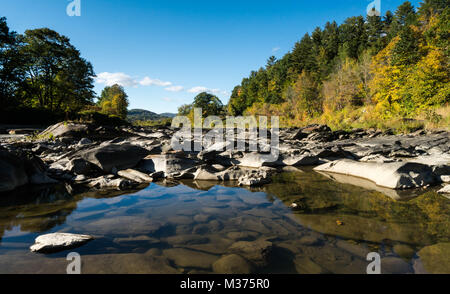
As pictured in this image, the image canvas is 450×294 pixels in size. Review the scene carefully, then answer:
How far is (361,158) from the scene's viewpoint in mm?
9125

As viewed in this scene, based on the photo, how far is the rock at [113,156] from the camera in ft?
22.4

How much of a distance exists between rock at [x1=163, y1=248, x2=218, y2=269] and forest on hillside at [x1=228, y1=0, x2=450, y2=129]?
21.0 metres

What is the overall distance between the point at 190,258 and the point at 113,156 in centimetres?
580

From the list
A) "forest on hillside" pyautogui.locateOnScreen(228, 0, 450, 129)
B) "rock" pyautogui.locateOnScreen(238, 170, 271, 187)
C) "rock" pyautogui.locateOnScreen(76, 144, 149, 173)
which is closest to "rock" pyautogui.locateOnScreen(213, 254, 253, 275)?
"rock" pyautogui.locateOnScreen(238, 170, 271, 187)

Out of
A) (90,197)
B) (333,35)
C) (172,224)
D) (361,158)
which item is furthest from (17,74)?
(333,35)

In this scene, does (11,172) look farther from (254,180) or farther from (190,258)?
(254,180)

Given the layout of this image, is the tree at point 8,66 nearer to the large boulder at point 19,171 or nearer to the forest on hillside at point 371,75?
the large boulder at point 19,171

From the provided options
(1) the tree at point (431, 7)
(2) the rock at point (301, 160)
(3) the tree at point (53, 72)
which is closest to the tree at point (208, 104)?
(3) the tree at point (53, 72)

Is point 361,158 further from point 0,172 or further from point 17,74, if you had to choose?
point 17,74

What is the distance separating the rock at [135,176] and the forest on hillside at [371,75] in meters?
20.4

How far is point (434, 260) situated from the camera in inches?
95.4

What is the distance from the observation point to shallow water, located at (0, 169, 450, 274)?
2.41 meters

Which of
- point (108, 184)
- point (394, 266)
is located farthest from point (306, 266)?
point (108, 184)
